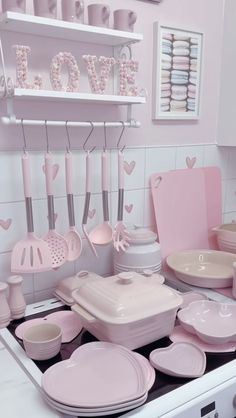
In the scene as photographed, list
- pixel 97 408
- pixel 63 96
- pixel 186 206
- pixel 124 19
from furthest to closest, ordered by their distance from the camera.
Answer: pixel 186 206 < pixel 124 19 < pixel 63 96 < pixel 97 408

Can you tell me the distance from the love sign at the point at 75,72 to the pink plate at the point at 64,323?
2.03 feet

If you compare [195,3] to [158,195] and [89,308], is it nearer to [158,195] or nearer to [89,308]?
[158,195]

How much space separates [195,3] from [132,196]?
28.9 inches

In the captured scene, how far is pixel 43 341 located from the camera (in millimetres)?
858

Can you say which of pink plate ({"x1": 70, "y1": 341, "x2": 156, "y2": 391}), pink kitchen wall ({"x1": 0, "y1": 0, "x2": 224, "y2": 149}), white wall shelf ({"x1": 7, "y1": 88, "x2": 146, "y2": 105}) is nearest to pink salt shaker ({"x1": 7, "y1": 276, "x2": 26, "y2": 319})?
pink plate ({"x1": 70, "y1": 341, "x2": 156, "y2": 391})

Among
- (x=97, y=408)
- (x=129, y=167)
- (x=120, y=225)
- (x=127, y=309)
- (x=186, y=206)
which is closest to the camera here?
(x=97, y=408)

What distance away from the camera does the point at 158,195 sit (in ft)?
4.51

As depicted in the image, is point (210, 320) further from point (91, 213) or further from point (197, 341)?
point (91, 213)

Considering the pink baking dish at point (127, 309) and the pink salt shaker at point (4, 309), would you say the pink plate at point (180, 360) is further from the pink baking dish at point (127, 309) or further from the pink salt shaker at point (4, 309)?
the pink salt shaker at point (4, 309)

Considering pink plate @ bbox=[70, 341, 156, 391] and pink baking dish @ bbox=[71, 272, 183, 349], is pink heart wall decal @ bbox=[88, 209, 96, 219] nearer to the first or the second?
pink baking dish @ bbox=[71, 272, 183, 349]

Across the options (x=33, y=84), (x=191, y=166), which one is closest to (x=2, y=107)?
(x=33, y=84)

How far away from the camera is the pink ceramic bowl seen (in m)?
0.84

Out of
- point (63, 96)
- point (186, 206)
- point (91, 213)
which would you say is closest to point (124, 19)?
point (63, 96)

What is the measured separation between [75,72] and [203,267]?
2.67 ft
